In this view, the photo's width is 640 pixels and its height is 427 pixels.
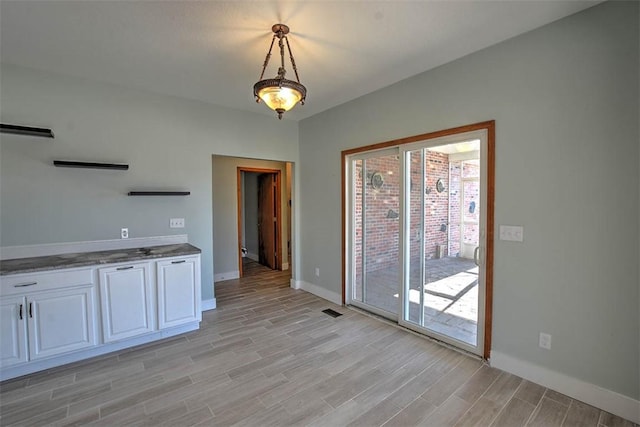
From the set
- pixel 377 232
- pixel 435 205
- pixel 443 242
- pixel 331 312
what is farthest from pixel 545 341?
pixel 331 312

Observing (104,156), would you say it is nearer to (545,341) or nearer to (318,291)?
(318,291)

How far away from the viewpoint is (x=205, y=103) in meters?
3.86

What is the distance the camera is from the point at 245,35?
2.29 metres

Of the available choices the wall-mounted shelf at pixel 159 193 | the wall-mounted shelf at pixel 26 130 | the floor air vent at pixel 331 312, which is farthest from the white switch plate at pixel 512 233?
the wall-mounted shelf at pixel 26 130

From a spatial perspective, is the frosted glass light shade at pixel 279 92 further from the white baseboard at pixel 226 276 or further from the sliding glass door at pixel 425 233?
the white baseboard at pixel 226 276

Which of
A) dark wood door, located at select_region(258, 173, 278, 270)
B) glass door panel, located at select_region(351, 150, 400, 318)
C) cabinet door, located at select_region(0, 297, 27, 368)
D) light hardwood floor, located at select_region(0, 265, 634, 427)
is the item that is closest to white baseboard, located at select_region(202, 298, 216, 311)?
light hardwood floor, located at select_region(0, 265, 634, 427)

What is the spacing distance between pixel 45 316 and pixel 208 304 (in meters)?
1.70

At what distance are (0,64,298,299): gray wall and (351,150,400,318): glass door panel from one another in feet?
6.03

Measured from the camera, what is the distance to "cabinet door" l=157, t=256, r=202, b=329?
9.98 ft

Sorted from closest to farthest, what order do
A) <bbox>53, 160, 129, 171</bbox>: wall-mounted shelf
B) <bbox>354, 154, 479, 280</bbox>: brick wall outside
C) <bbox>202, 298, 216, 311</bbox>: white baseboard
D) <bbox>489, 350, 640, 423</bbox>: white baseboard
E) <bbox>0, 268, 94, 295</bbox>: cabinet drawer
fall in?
<bbox>489, 350, 640, 423</bbox>: white baseboard, <bbox>0, 268, 94, 295</bbox>: cabinet drawer, <bbox>53, 160, 129, 171</bbox>: wall-mounted shelf, <bbox>354, 154, 479, 280</bbox>: brick wall outside, <bbox>202, 298, 216, 311</bbox>: white baseboard

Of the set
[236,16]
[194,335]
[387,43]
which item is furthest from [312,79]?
[194,335]

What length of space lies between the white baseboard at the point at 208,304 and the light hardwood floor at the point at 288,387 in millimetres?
736

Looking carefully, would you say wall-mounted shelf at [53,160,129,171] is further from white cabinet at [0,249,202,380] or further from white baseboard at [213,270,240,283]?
white baseboard at [213,270,240,283]

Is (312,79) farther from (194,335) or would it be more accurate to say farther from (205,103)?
(194,335)
